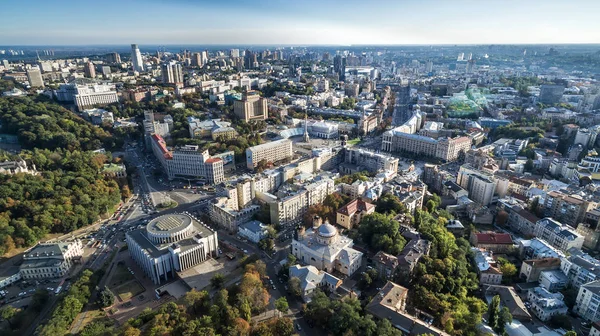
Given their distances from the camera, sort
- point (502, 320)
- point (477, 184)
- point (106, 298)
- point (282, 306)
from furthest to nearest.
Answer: point (477, 184) → point (106, 298) → point (282, 306) → point (502, 320)

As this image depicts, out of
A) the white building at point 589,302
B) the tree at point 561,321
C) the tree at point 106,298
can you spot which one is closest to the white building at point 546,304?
the tree at point 561,321

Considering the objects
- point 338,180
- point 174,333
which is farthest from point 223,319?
point 338,180

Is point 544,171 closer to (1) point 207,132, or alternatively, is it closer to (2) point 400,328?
(2) point 400,328

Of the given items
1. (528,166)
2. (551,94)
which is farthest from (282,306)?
(551,94)

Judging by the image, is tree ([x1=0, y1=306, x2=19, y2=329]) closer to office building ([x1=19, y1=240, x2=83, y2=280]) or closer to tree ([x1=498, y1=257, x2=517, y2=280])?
office building ([x1=19, y1=240, x2=83, y2=280])

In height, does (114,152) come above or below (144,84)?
below

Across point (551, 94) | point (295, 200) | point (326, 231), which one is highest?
point (551, 94)

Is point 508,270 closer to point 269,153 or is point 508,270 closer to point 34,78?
point 269,153
